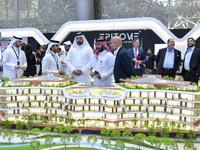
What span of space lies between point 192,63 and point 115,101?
2882mm

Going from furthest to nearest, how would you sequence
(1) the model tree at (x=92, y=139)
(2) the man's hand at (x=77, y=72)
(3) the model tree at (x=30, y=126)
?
1. (2) the man's hand at (x=77, y=72)
2. (3) the model tree at (x=30, y=126)
3. (1) the model tree at (x=92, y=139)

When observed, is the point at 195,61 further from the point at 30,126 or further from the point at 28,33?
the point at 28,33

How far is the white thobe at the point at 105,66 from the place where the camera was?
22.0 feet

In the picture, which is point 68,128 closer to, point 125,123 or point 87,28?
point 125,123

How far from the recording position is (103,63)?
6789 mm

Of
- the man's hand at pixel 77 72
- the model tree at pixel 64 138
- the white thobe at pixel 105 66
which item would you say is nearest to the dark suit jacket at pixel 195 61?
the white thobe at pixel 105 66

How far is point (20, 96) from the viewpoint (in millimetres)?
5695

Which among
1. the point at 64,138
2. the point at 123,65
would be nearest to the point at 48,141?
the point at 64,138

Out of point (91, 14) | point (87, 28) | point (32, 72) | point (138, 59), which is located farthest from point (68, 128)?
point (91, 14)

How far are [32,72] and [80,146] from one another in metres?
5.92

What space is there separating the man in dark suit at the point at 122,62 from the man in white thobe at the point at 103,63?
1.49 ft

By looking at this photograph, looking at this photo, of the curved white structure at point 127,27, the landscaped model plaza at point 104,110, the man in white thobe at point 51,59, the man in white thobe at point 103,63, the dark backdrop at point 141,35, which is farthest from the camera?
the dark backdrop at point 141,35

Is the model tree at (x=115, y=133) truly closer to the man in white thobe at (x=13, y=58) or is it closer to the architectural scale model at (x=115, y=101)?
the architectural scale model at (x=115, y=101)

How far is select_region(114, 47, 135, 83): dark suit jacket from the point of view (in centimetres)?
604
